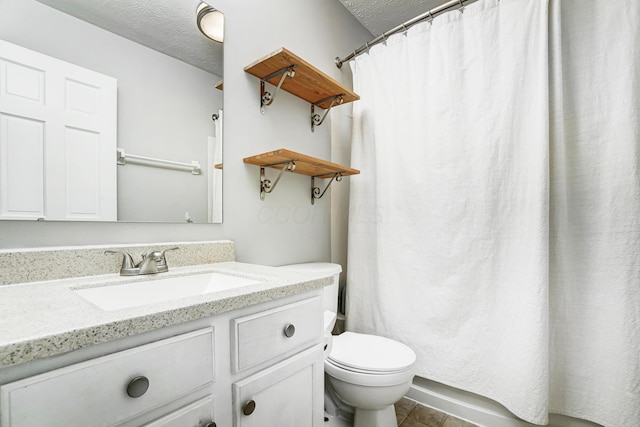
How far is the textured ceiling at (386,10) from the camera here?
194 cm

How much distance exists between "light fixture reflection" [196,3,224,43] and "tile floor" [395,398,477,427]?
2069 millimetres

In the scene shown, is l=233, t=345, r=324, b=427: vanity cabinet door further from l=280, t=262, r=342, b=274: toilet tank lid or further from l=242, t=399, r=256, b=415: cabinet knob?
l=280, t=262, r=342, b=274: toilet tank lid

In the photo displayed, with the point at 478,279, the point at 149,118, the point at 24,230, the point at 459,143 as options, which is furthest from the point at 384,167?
the point at 24,230

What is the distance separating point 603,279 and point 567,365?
1.35ft

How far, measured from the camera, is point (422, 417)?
1593 mm

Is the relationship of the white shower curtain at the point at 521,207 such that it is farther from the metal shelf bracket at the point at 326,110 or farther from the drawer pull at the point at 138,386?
the drawer pull at the point at 138,386

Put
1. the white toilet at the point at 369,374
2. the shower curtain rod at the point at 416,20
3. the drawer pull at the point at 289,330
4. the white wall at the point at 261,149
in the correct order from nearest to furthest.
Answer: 1. the drawer pull at the point at 289,330
2. the white wall at the point at 261,149
3. the white toilet at the point at 369,374
4. the shower curtain rod at the point at 416,20

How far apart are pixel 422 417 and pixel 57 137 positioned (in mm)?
2002

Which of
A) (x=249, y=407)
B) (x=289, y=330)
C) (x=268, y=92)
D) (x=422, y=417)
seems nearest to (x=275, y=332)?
(x=289, y=330)

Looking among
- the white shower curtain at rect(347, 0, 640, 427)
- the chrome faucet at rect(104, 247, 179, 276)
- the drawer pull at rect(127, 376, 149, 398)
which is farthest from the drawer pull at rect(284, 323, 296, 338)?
the white shower curtain at rect(347, 0, 640, 427)

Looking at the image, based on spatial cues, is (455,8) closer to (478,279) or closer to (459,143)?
(459,143)

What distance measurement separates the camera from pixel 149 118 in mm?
1116

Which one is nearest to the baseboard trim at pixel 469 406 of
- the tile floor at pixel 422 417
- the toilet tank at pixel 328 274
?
the tile floor at pixel 422 417

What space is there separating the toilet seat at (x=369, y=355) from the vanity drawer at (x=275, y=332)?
43cm
